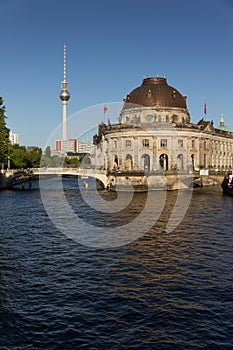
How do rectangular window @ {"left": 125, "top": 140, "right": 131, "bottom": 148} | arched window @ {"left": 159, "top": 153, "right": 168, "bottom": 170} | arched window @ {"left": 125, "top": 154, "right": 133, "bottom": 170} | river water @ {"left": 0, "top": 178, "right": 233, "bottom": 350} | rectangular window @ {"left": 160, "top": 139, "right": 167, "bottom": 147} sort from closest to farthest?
1. river water @ {"left": 0, "top": 178, "right": 233, "bottom": 350}
2. arched window @ {"left": 125, "top": 154, "right": 133, "bottom": 170}
3. rectangular window @ {"left": 160, "top": 139, "right": 167, "bottom": 147}
4. rectangular window @ {"left": 125, "top": 140, "right": 131, "bottom": 148}
5. arched window @ {"left": 159, "top": 153, "right": 168, "bottom": 170}

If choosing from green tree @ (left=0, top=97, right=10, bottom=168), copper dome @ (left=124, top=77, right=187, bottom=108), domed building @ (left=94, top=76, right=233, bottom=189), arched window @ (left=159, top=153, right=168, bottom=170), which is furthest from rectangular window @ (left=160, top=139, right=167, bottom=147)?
green tree @ (left=0, top=97, right=10, bottom=168)

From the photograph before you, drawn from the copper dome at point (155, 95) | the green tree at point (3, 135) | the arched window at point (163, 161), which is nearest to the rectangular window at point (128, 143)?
the arched window at point (163, 161)

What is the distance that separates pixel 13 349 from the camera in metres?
15.6

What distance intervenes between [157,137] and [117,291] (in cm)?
7527

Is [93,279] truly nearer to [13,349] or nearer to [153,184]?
[13,349]

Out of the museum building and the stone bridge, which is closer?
the stone bridge

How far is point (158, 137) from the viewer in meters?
94.8

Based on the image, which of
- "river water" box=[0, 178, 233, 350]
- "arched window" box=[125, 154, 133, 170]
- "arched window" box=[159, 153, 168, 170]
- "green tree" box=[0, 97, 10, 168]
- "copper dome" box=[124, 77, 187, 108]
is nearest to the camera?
"river water" box=[0, 178, 233, 350]

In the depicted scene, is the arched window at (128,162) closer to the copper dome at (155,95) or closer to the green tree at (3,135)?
the copper dome at (155,95)

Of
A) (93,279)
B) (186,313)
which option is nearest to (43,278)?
(93,279)

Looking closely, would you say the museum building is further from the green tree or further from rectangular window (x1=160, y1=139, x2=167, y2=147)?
the green tree

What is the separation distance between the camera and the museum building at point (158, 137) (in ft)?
311

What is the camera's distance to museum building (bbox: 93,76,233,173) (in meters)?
94.7

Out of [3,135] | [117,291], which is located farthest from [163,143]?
[117,291]
